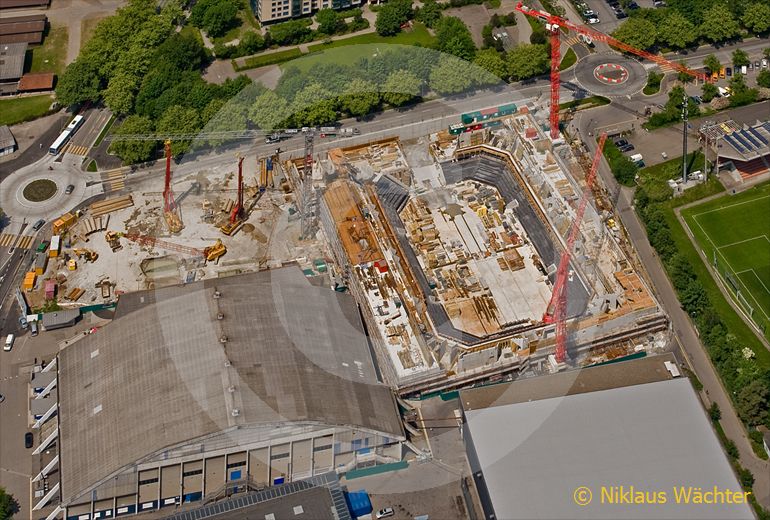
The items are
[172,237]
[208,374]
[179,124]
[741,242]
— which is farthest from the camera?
[179,124]

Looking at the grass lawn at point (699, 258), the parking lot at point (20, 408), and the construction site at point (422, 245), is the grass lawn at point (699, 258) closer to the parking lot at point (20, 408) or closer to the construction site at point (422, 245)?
the construction site at point (422, 245)

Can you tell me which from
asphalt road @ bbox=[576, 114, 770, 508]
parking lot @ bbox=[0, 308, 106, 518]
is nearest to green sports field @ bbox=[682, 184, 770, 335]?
asphalt road @ bbox=[576, 114, 770, 508]

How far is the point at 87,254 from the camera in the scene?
582 feet

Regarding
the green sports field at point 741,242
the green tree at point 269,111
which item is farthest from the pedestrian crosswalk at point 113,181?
the green sports field at point 741,242

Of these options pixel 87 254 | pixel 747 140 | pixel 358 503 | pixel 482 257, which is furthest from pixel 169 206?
pixel 747 140

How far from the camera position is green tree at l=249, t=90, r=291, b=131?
648 ft

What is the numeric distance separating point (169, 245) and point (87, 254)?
14.8m

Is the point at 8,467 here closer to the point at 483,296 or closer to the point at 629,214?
the point at 483,296

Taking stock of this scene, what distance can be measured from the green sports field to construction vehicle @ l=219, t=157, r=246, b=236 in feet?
274

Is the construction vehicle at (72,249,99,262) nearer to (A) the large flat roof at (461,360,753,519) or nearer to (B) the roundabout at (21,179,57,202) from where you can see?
(B) the roundabout at (21,179,57,202)

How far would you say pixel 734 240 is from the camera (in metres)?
178

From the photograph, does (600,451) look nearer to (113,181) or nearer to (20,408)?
(20,408)

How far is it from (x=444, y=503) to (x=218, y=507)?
32685 millimetres

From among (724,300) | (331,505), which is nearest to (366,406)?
(331,505)
